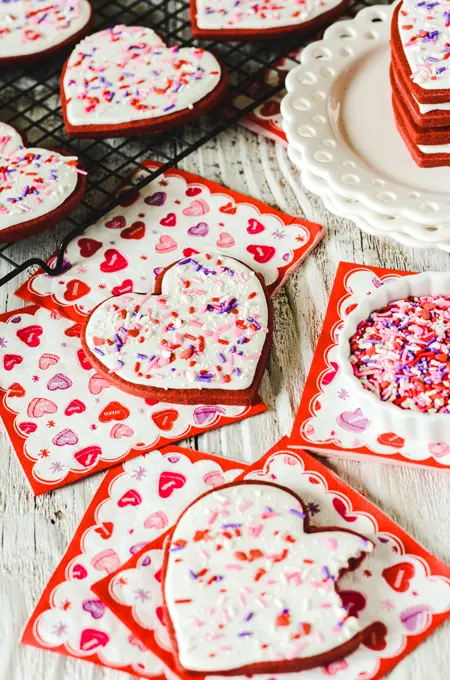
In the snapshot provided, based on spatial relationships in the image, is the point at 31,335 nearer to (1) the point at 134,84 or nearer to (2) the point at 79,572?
(2) the point at 79,572

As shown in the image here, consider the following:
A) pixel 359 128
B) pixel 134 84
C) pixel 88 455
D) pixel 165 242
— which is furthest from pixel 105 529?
pixel 134 84

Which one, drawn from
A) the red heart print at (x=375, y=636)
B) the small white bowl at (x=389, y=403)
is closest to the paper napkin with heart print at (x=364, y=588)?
the red heart print at (x=375, y=636)

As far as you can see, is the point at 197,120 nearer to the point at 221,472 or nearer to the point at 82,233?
the point at 82,233

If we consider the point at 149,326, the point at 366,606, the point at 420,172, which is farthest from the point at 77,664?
the point at 420,172

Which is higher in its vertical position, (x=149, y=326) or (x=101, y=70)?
(x=101, y=70)

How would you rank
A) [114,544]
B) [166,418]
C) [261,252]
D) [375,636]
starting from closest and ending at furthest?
[375,636]
[114,544]
[166,418]
[261,252]

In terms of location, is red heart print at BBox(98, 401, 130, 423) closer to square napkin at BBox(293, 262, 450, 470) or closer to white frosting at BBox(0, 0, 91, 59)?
square napkin at BBox(293, 262, 450, 470)
